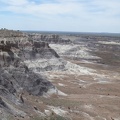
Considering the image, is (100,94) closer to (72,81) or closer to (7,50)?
(72,81)

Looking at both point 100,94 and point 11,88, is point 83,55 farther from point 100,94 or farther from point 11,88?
point 11,88

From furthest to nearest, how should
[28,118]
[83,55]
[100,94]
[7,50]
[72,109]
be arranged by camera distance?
1. [83,55]
2. [100,94]
3. [7,50]
4. [72,109]
5. [28,118]

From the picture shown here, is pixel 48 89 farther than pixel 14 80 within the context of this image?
Yes

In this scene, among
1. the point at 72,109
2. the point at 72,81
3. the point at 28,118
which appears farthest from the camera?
the point at 72,81

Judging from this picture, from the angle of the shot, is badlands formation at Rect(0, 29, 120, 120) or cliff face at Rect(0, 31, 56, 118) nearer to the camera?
badlands formation at Rect(0, 29, 120, 120)

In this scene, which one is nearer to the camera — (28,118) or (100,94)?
(28,118)

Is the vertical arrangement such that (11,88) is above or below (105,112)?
above

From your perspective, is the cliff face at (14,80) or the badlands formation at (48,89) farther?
the cliff face at (14,80)

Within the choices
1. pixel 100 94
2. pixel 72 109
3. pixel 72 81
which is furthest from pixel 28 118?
pixel 72 81

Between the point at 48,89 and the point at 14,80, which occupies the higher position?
the point at 14,80
